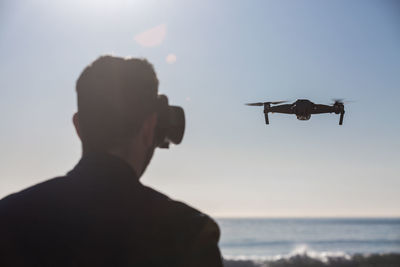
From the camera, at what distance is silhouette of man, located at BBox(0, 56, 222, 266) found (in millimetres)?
1581

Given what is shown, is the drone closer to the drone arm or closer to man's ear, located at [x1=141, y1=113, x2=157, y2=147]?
the drone arm

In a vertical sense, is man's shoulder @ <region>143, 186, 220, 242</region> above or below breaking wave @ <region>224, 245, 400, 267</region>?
above

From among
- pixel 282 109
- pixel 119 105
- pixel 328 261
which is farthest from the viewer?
pixel 328 261

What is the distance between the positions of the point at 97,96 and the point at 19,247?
64cm

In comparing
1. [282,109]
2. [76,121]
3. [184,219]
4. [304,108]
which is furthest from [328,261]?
[184,219]

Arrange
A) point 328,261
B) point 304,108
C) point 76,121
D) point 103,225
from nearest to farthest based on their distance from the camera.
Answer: point 103,225, point 76,121, point 304,108, point 328,261

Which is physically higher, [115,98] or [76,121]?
[115,98]

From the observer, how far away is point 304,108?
45.3ft

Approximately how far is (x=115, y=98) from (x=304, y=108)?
12.6m

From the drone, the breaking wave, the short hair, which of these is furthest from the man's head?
the breaking wave

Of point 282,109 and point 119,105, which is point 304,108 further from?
point 119,105

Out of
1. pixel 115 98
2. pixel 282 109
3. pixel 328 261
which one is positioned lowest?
pixel 328 261

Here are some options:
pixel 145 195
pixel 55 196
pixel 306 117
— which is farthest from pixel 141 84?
pixel 306 117

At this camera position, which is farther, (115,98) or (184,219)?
(115,98)
